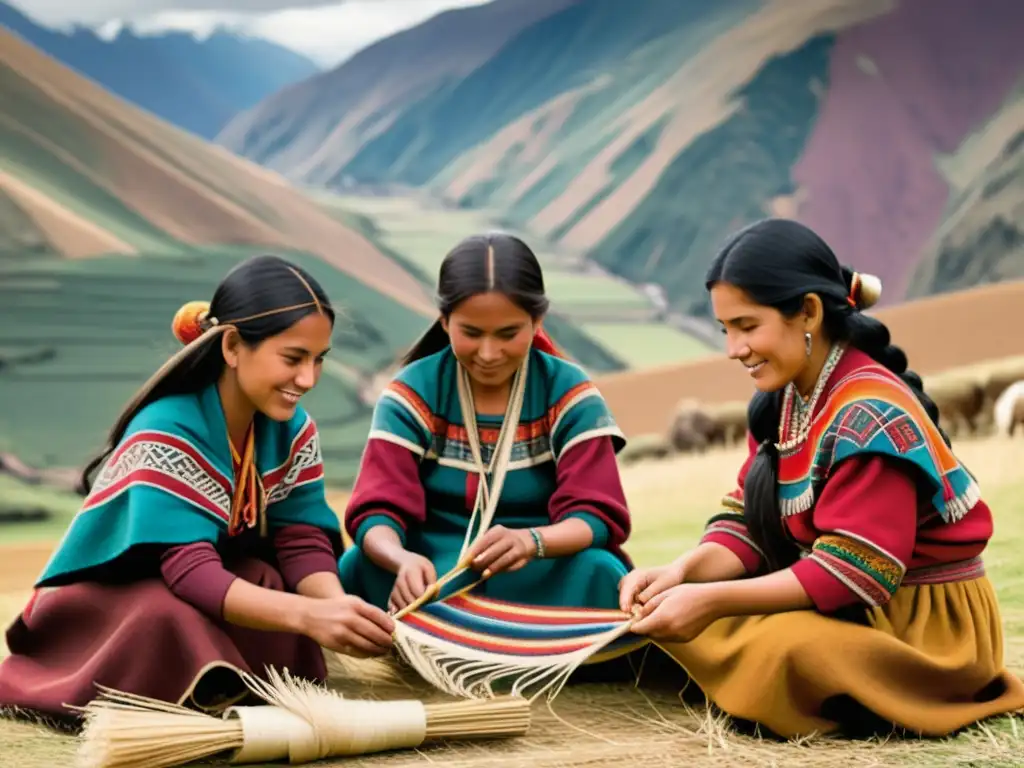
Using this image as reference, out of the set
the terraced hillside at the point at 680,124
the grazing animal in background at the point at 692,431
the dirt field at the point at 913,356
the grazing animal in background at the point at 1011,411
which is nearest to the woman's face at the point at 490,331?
the grazing animal in background at the point at 1011,411

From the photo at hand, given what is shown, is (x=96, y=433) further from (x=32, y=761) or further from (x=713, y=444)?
(x=32, y=761)

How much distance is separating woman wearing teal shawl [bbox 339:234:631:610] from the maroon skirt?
0.40 metres

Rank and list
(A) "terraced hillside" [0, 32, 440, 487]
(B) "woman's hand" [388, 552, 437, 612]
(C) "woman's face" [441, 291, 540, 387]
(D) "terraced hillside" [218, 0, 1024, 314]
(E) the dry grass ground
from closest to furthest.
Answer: (E) the dry grass ground
(B) "woman's hand" [388, 552, 437, 612]
(C) "woman's face" [441, 291, 540, 387]
(A) "terraced hillside" [0, 32, 440, 487]
(D) "terraced hillside" [218, 0, 1024, 314]

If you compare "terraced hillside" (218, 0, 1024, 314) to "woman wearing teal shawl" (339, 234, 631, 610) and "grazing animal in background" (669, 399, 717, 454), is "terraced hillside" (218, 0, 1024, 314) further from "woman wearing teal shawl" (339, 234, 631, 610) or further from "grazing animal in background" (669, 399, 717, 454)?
"woman wearing teal shawl" (339, 234, 631, 610)

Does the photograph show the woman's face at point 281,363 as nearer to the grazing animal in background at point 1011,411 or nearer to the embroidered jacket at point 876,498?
the embroidered jacket at point 876,498

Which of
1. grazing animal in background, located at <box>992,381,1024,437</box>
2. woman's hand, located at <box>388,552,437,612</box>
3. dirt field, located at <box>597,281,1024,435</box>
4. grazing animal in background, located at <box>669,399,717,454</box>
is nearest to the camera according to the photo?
woman's hand, located at <box>388,552,437,612</box>

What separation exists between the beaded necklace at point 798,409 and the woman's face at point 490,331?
0.76 m

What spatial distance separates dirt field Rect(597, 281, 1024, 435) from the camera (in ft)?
39.9

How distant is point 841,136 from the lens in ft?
43.0

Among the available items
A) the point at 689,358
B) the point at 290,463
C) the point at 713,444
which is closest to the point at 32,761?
the point at 290,463

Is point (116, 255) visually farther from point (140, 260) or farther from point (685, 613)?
point (685, 613)

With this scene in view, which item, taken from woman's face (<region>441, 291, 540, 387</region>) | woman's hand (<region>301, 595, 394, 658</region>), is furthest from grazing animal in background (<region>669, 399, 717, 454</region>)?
woman's hand (<region>301, 595, 394, 658</region>)

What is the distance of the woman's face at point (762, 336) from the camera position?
3.28 metres

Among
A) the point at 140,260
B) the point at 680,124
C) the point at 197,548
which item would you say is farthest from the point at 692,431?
the point at 197,548
